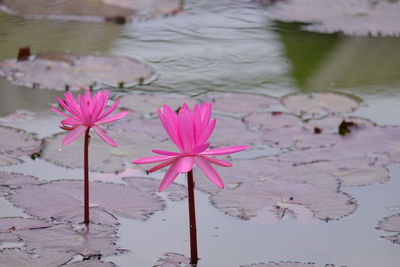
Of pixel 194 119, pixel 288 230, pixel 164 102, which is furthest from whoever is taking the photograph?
pixel 164 102

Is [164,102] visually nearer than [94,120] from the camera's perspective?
No

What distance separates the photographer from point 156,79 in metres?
2.95

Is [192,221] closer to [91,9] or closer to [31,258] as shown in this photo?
[31,258]

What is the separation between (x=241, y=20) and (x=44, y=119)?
1.41 metres

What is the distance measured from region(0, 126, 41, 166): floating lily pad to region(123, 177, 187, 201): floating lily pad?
32 cm

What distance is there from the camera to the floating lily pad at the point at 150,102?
2.64 meters

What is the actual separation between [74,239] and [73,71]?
1.24 meters

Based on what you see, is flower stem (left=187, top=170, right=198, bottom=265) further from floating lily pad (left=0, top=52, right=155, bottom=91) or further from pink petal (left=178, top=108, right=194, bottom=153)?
floating lily pad (left=0, top=52, right=155, bottom=91)

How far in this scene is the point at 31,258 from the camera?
170cm

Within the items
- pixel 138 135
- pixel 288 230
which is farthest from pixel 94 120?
pixel 138 135

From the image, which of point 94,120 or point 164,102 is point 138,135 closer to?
point 164,102

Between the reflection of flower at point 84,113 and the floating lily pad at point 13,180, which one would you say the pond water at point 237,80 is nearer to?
the floating lily pad at point 13,180

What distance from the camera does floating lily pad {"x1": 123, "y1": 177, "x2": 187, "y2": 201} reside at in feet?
6.86

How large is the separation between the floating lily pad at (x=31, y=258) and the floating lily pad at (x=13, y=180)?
0.36 meters
